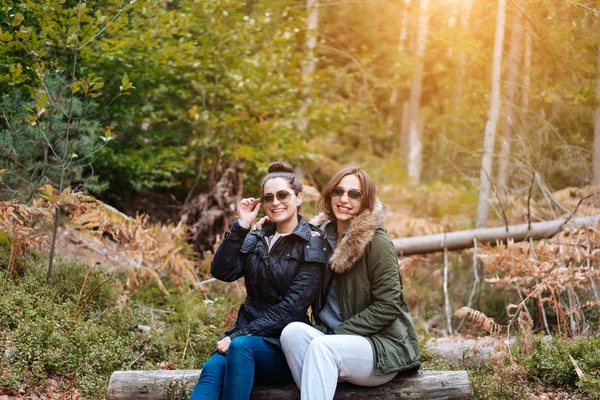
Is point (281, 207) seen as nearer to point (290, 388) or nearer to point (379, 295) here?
point (379, 295)

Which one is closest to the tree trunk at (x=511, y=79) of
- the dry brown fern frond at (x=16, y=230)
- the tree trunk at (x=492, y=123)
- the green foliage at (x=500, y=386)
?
the tree trunk at (x=492, y=123)

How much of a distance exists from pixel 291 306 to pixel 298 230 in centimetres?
55

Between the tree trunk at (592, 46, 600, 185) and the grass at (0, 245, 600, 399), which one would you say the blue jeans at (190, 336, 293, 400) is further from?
the tree trunk at (592, 46, 600, 185)

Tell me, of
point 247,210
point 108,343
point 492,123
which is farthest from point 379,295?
point 492,123

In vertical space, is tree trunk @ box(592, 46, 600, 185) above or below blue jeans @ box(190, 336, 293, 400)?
above

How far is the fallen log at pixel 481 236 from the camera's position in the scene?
902 centimetres

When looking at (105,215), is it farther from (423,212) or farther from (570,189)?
(423,212)

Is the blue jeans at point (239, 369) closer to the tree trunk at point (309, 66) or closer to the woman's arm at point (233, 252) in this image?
the woman's arm at point (233, 252)

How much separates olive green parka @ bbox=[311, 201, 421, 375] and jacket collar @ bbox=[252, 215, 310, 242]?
25 cm

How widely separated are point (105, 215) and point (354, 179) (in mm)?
3669

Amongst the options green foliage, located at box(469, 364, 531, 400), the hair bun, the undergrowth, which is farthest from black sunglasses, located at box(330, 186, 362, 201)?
the undergrowth

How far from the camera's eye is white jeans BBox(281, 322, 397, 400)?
3916mm

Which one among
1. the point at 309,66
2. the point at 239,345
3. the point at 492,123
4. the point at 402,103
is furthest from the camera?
the point at 402,103

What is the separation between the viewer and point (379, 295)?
4195 mm
